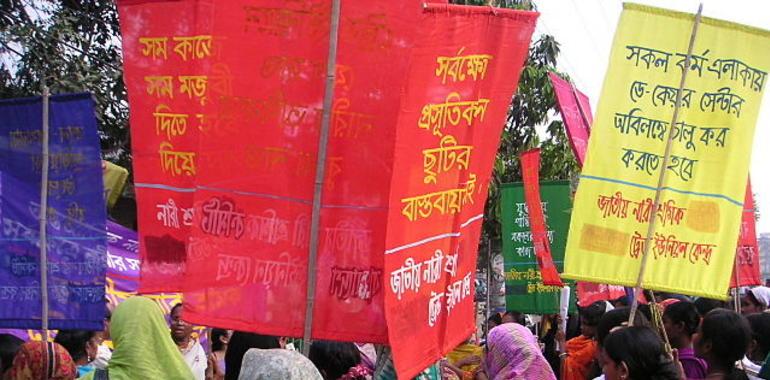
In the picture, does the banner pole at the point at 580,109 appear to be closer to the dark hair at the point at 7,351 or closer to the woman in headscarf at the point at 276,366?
the dark hair at the point at 7,351

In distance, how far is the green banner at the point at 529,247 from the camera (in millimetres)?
10789

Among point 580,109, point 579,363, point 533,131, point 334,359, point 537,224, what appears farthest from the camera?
point 533,131

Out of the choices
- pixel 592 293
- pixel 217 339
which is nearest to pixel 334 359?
pixel 217 339

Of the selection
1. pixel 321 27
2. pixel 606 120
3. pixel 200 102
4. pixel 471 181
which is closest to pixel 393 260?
pixel 471 181

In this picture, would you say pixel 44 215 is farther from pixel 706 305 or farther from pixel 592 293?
pixel 592 293

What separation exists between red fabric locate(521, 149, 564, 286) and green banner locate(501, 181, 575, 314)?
0.79 m

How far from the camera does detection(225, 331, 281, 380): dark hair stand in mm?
5266

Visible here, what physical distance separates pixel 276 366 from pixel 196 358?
12.3 feet

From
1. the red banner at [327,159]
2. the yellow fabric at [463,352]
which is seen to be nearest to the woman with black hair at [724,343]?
the red banner at [327,159]

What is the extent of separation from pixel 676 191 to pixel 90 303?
342cm

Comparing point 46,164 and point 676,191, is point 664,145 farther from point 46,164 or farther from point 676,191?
point 46,164

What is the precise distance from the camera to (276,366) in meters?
2.86

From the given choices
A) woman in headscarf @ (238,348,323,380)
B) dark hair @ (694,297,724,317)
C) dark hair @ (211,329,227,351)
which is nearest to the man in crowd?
dark hair @ (211,329,227,351)

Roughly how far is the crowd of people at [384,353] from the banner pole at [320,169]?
18cm
